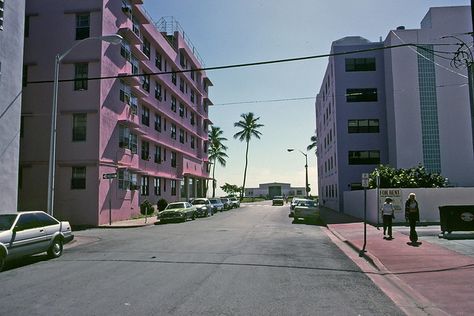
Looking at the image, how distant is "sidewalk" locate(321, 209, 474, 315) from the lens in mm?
7397

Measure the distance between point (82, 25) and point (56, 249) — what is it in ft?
62.0

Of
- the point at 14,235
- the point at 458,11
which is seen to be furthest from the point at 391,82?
the point at 14,235

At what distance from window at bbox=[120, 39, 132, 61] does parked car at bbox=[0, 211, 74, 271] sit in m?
19.2

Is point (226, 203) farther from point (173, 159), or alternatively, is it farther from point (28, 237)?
point (28, 237)

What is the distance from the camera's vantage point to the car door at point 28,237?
35.8 ft

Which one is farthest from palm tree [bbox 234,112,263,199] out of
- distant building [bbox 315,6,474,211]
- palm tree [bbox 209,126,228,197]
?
distant building [bbox 315,6,474,211]

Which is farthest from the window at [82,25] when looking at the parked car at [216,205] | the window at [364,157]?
the window at [364,157]

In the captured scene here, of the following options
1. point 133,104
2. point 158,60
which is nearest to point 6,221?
point 133,104

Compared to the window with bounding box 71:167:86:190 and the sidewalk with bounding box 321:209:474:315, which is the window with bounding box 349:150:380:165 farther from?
Result: the sidewalk with bounding box 321:209:474:315

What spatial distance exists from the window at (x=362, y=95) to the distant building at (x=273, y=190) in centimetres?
11438

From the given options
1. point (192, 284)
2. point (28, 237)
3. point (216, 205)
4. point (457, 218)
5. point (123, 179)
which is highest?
point (123, 179)

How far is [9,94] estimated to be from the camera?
61.2 ft

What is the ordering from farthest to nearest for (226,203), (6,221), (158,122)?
(226,203), (158,122), (6,221)

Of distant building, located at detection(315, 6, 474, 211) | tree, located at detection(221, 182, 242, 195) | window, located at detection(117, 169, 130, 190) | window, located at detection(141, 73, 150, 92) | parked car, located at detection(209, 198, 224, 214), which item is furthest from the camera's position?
tree, located at detection(221, 182, 242, 195)
